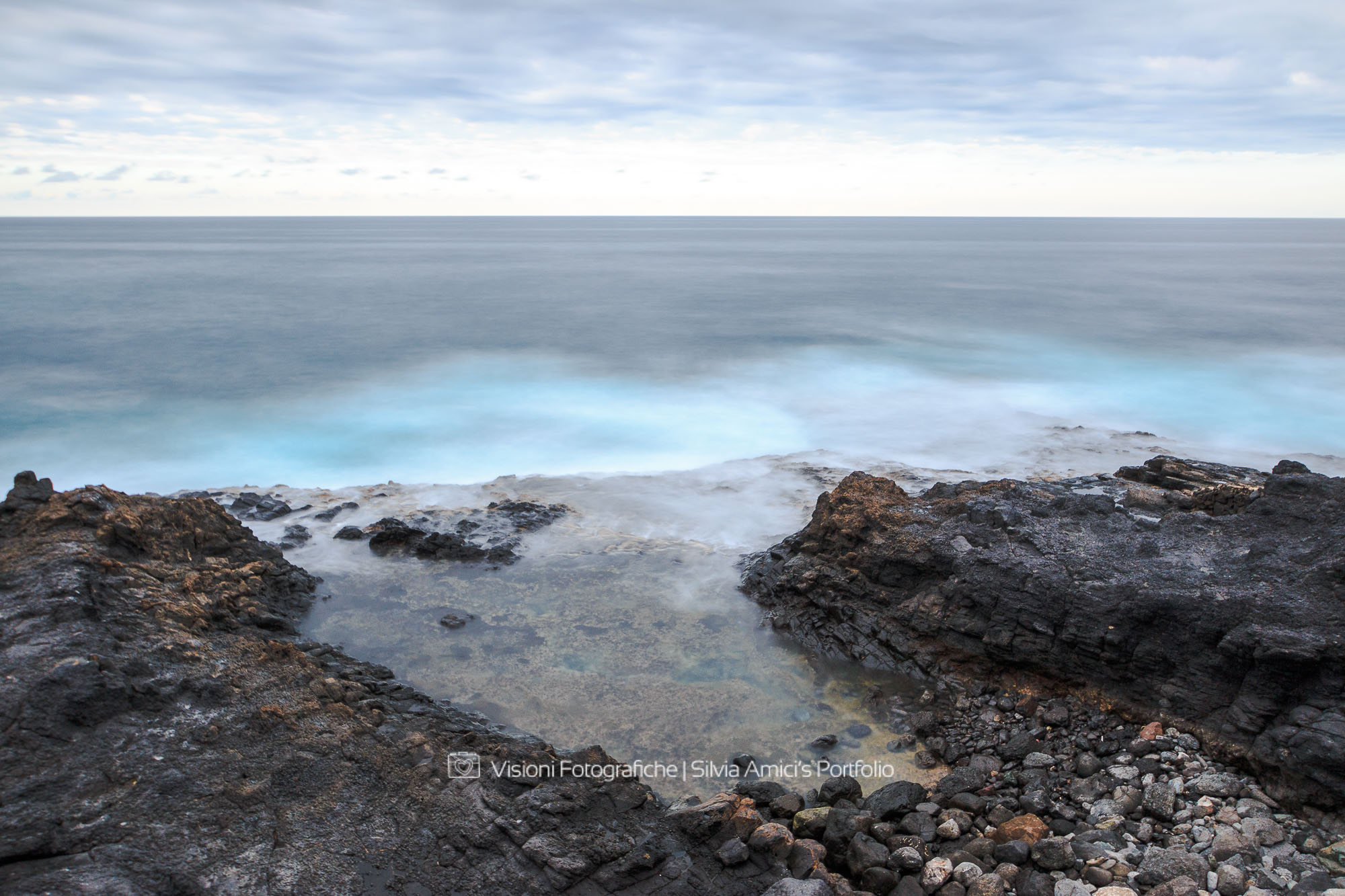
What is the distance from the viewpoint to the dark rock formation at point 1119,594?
7.11m

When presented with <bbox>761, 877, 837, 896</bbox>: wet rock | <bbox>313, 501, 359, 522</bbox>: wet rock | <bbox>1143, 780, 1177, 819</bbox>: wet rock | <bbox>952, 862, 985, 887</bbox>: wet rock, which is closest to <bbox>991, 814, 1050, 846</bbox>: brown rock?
→ <bbox>952, 862, 985, 887</bbox>: wet rock

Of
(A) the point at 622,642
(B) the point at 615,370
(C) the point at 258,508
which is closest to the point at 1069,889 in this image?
(A) the point at 622,642

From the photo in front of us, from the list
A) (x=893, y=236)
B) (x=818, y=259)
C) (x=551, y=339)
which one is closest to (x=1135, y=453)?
(x=551, y=339)

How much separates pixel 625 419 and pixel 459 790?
15193mm

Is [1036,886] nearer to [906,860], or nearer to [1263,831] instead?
[906,860]

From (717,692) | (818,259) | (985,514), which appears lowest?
(717,692)

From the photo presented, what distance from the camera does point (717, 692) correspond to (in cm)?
919

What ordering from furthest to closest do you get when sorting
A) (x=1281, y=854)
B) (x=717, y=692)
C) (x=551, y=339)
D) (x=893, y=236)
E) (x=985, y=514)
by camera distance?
1. (x=893, y=236)
2. (x=551, y=339)
3. (x=985, y=514)
4. (x=717, y=692)
5. (x=1281, y=854)

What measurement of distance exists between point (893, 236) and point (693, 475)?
130793 millimetres

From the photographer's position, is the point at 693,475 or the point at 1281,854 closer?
the point at 1281,854

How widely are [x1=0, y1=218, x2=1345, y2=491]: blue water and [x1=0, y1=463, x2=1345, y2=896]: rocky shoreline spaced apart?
28.5 ft

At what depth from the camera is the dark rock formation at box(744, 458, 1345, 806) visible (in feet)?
23.3

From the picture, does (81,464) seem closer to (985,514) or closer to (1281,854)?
(985,514)

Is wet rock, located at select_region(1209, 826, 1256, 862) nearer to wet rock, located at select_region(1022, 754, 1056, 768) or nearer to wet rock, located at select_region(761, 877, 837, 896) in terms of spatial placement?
wet rock, located at select_region(1022, 754, 1056, 768)
